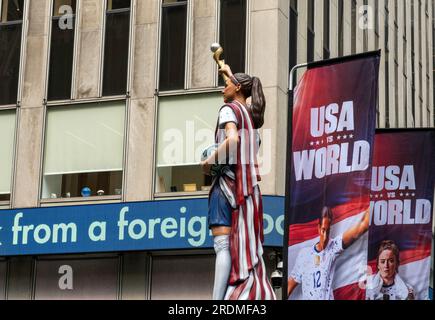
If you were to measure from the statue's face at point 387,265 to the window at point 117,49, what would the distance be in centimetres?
930

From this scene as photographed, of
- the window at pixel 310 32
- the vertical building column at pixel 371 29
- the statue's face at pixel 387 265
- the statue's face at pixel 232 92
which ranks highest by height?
the vertical building column at pixel 371 29

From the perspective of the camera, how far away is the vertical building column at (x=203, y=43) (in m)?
27.4

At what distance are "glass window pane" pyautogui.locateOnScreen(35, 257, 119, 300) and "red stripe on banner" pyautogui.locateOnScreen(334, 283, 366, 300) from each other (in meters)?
12.9

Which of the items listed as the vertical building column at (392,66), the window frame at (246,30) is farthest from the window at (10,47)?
the vertical building column at (392,66)

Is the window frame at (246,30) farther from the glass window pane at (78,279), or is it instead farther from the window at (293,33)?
the glass window pane at (78,279)

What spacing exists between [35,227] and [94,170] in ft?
7.17

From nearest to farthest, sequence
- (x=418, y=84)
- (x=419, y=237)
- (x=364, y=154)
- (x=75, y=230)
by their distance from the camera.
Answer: (x=364, y=154) < (x=419, y=237) < (x=75, y=230) < (x=418, y=84)

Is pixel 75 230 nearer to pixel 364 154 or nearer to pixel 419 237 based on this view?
pixel 419 237

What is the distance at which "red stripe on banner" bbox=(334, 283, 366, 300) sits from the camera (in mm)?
15211

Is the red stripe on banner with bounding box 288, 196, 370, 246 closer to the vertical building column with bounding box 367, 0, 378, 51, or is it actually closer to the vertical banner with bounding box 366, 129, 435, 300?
the vertical banner with bounding box 366, 129, 435, 300

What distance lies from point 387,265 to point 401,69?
75.0ft

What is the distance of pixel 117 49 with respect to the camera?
28469 mm
